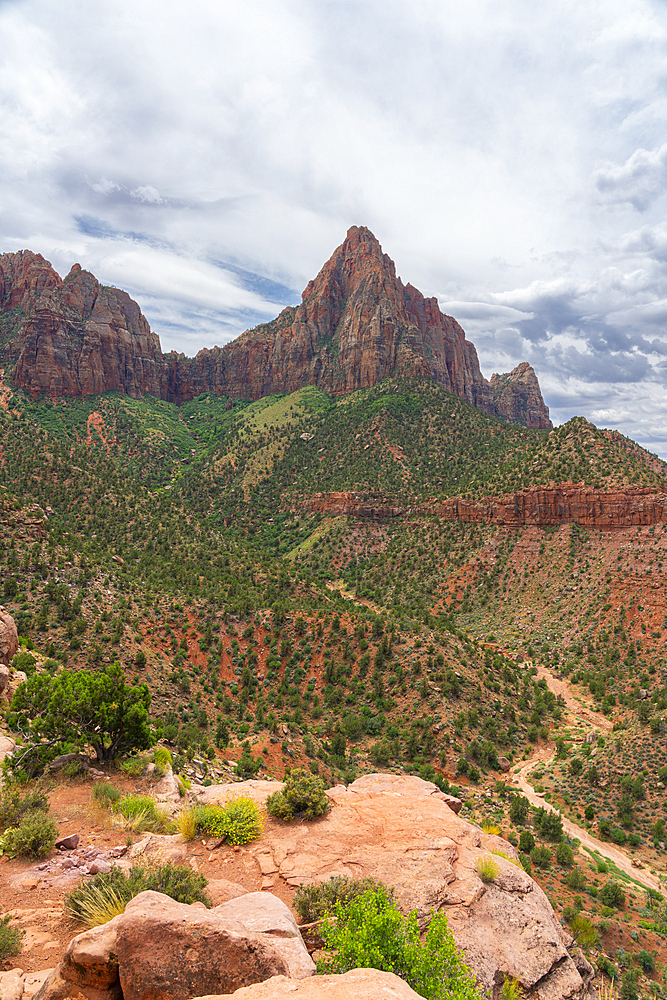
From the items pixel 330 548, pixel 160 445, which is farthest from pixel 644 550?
pixel 160 445

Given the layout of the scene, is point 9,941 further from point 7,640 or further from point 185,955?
point 7,640

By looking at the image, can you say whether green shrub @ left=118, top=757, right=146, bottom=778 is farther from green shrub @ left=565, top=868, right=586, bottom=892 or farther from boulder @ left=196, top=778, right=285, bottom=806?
green shrub @ left=565, top=868, right=586, bottom=892

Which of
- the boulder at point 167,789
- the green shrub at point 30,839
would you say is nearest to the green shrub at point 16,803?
the green shrub at point 30,839

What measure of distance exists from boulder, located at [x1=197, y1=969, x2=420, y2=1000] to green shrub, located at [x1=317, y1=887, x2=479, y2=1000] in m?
0.70

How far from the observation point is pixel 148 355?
144 metres

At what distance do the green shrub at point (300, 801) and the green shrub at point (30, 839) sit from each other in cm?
533

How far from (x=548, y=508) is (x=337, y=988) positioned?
65.2 m

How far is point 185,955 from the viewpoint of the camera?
19.9ft

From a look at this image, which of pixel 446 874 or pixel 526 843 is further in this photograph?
pixel 526 843

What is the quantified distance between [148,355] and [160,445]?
51015mm

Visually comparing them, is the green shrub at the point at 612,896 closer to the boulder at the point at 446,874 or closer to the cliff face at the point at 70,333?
the boulder at the point at 446,874

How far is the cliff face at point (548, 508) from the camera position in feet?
180

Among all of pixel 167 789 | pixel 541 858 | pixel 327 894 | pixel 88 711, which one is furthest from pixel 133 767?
pixel 541 858

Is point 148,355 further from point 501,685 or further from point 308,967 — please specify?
point 308,967
